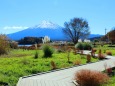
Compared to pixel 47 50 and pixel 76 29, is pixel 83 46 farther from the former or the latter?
pixel 76 29

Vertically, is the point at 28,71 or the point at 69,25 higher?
the point at 69,25

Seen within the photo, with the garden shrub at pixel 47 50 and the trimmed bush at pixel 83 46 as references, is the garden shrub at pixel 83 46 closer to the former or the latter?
the trimmed bush at pixel 83 46

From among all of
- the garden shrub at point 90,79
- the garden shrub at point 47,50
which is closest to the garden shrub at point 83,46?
the garden shrub at point 47,50

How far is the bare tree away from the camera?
278 feet

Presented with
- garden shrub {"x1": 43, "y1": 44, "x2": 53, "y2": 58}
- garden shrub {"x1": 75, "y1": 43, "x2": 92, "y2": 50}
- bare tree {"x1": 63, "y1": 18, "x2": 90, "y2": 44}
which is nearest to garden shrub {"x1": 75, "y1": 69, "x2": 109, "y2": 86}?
garden shrub {"x1": 43, "y1": 44, "x2": 53, "y2": 58}

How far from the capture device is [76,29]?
86000 mm

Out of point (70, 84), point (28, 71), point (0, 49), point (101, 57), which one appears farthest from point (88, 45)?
point (70, 84)

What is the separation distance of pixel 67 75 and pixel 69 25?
231 feet

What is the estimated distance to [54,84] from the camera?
1253 cm

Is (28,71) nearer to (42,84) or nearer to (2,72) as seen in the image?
(2,72)

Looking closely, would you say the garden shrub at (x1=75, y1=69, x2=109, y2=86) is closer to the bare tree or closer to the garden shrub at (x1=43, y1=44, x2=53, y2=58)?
the garden shrub at (x1=43, y1=44, x2=53, y2=58)

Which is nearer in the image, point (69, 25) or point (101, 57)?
point (101, 57)

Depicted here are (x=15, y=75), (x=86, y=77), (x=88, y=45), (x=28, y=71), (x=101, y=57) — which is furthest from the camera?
(x=88, y=45)

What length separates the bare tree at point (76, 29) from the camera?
8481 centimetres
